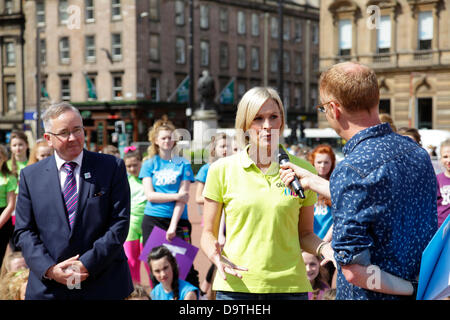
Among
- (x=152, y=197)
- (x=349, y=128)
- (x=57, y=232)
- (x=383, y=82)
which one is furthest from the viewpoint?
(x=383, y=82)

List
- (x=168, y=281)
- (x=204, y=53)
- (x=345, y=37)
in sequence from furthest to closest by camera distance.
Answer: (x=204, y=53), (x=345, y=37), (x=168, y=281)

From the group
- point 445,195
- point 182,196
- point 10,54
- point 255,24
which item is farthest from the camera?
point 255,24

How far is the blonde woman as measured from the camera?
3395 millimetres

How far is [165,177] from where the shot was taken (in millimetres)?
6793

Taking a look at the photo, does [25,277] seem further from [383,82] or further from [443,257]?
[383,82]

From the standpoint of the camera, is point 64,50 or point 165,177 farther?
point 64,50

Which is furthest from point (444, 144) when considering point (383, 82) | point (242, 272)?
point (383, 82)

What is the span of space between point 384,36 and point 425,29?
231 cm

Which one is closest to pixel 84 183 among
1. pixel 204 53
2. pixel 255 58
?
pixel 204 53

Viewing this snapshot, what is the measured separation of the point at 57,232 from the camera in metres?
3.66

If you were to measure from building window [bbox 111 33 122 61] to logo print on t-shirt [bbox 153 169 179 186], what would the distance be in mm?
39310

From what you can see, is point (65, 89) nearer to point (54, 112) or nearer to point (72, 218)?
point (54, 112)

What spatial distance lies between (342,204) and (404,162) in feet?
1.03

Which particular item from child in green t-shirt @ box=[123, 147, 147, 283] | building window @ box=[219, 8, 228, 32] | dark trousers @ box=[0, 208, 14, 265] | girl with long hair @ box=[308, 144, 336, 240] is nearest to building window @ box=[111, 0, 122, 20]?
building window @ box=[219, 8, 228, 32]
